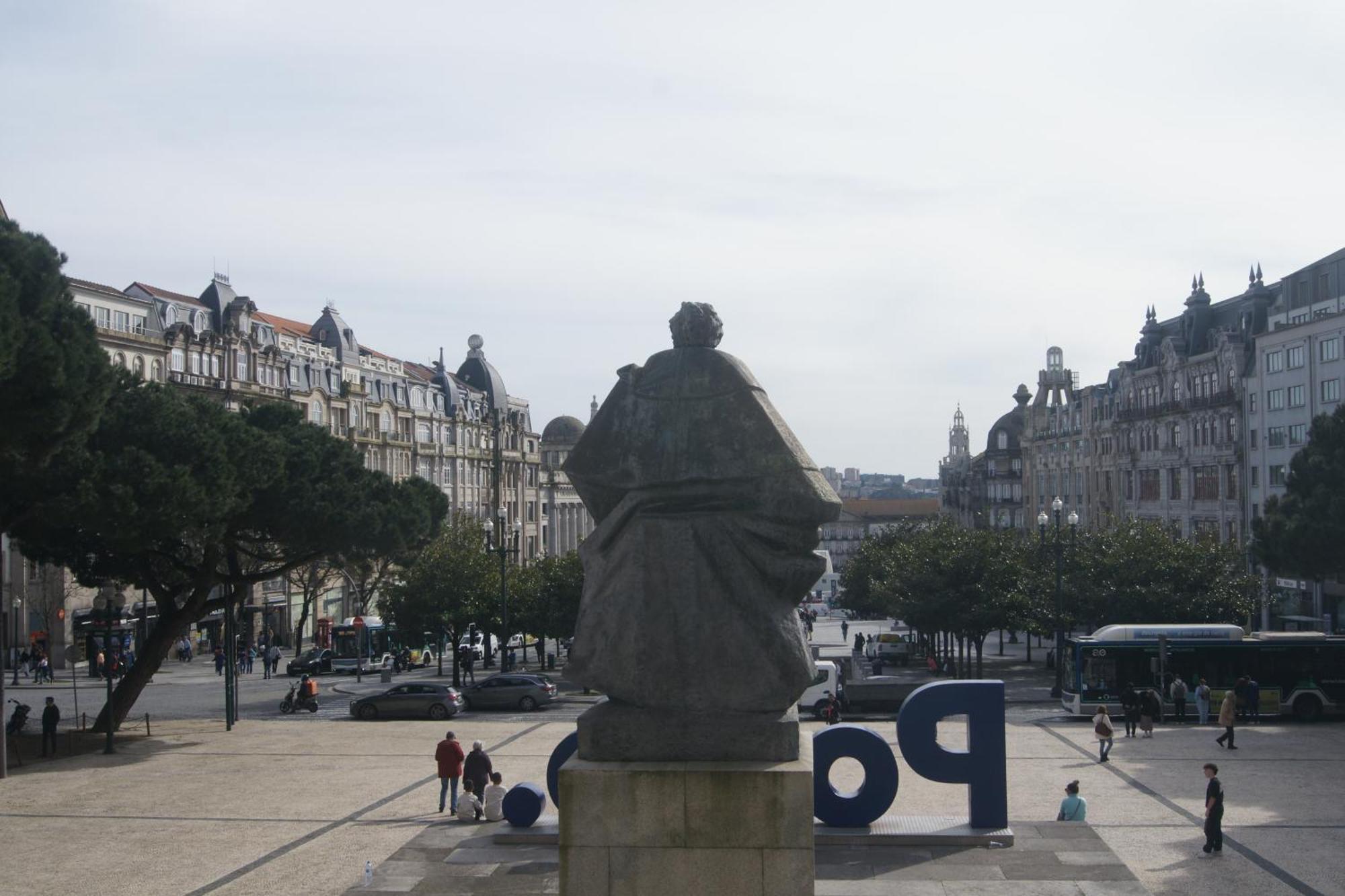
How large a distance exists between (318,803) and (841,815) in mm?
9582

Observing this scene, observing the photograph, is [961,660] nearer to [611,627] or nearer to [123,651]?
[123,651]

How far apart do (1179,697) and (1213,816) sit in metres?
16.1

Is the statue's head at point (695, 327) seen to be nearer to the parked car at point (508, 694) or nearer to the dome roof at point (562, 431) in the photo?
the parked car at point (508, 694)

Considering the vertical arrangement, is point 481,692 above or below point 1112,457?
below

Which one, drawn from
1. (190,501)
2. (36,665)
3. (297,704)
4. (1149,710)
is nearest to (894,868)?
(1149,710)

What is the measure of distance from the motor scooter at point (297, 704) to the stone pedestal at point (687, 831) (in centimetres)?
3260

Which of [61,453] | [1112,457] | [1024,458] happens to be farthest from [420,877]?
[1024,458]

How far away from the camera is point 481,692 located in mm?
40031

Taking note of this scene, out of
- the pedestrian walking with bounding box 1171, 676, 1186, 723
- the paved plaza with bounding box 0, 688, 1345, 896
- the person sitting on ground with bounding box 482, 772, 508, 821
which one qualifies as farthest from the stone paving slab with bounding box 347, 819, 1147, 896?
the pedestrian walking with bounding box 1171, 676, 1186, 723

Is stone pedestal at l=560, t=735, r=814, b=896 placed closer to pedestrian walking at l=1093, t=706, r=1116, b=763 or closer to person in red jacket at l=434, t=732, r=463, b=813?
person in red jacket at l=434, t=732, r=463, b=813

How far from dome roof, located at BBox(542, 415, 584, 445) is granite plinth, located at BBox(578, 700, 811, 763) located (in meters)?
116

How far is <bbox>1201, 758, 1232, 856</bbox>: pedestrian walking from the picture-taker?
18078mm

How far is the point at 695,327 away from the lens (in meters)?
10.3

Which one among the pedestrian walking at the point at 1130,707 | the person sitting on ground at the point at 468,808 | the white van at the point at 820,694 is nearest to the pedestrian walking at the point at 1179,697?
the pedestrian walking at the point at 1130,707
